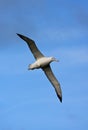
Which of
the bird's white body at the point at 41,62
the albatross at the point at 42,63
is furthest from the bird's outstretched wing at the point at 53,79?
the bird's white body at the point at 41,62

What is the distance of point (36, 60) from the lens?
48.8 meters

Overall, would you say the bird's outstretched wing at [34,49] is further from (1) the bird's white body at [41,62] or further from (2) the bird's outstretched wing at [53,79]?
(2) the bird's outstretched wing at [53,79]

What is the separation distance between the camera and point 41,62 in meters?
48.1

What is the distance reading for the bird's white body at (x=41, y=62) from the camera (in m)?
47.9

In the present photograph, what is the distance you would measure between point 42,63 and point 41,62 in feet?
0.37

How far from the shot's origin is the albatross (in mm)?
48022

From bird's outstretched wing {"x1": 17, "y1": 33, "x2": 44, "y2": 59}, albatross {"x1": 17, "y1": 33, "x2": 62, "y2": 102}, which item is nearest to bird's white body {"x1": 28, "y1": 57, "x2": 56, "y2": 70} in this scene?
albatross {"x1": 17, "y1": 33, "x2": 62, "y2": 102}

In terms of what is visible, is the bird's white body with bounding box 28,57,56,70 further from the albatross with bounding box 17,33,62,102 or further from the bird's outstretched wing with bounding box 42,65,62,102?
the bird's outstretched wing with bounding box 42,65,62,102

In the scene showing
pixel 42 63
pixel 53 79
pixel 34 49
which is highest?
pixel 34 49

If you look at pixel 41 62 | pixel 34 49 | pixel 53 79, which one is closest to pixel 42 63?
pixel 41 62

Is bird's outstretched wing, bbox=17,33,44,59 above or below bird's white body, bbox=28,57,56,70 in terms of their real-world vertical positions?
above

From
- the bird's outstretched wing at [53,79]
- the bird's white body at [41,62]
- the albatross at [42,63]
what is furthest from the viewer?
the bird's outstretched wing at [53,79]

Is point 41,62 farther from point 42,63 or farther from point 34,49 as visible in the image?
point 34,49

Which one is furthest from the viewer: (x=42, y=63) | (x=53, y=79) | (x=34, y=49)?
(x=53, y=79)
